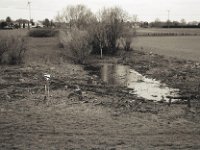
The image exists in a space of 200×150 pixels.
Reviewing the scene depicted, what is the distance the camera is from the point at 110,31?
52.6 m

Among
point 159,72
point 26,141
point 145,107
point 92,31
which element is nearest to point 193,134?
point 145,107

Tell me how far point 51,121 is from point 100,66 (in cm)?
2535

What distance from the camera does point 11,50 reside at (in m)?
Answer: 37.2

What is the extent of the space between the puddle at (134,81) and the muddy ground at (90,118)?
1064 mm

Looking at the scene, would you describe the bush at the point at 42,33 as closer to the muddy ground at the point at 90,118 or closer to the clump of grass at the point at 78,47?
the clump of grass at the point at 78,47

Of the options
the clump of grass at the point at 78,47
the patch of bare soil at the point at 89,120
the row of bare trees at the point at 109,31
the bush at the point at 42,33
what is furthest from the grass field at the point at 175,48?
the bush at the point at 42,33

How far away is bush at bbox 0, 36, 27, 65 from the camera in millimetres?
37062

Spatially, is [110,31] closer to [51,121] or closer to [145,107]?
[145,107]

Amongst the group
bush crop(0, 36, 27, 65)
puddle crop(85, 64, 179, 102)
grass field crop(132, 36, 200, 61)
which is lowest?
puddle crop(85, 64, 179, 102)

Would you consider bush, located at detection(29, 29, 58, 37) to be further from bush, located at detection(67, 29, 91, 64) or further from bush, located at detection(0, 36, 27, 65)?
bush, located at detection(0, 36, 27, 65)

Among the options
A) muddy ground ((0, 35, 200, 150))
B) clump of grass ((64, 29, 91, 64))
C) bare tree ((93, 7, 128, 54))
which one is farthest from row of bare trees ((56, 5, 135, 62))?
muddy ground ((0, 35, 200, 150))

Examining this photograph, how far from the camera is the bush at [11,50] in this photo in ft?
122

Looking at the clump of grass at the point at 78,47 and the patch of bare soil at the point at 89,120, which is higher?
the clump of grass at the point at 78,47

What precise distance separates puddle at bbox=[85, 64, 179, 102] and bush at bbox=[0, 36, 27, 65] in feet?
24.5
